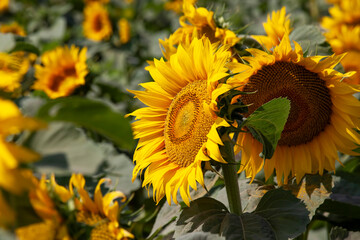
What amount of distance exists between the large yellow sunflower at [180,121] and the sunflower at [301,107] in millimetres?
75

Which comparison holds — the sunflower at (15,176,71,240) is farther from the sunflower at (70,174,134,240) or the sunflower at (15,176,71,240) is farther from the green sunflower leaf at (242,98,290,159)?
the green sunflower leaf at (242,98,290,159)

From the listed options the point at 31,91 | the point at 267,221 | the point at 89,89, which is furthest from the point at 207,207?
the point at 31,91

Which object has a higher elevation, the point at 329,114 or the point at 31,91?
the point at 329,114

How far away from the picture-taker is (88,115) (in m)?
0.60

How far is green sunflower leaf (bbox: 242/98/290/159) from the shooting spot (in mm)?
882

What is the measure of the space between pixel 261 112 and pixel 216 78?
4.5 inches

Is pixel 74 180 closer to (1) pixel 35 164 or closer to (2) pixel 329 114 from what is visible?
(1) pixel 35 164

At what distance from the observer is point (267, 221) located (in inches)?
37.1

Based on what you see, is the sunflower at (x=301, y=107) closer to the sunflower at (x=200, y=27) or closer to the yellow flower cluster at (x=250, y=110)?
the yellow flower cluster at (x=250, y=110)

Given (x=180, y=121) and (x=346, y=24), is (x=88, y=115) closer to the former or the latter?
(x=180, y=121)

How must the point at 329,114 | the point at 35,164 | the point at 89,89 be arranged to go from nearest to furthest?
the point at 35,164 < the point at 329,114 < the point at 89,89

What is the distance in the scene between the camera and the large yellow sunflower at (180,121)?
90 cm

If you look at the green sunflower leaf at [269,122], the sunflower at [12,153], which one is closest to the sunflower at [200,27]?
the green sunflower leaf at [269,122]

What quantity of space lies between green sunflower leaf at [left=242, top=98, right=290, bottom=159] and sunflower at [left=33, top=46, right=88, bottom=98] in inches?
45.2
